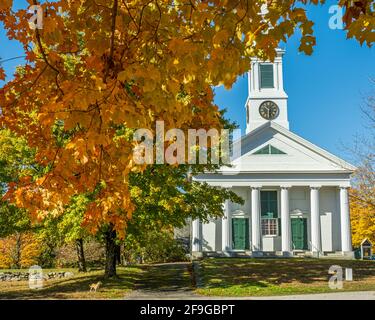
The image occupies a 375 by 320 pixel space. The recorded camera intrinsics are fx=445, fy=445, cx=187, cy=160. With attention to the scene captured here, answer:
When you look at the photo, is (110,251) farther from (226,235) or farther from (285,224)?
(285,224)

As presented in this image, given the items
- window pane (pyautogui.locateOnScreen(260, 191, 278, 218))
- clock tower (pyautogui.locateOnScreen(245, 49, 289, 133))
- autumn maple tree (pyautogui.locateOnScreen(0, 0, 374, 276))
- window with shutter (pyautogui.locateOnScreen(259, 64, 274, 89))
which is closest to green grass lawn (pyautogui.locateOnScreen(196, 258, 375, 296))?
autumn maple tree (pyautogui.locateOnScreen(0, 0, 374, 276))

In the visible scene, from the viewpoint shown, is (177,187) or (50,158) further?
(177,187)

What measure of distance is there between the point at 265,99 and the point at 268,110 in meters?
1.12

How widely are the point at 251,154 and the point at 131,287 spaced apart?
2407 centimetres

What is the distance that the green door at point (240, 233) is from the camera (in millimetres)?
37031

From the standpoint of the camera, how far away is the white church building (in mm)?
36750

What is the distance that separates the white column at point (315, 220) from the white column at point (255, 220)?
14.9 feet

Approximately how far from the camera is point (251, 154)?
127 feet

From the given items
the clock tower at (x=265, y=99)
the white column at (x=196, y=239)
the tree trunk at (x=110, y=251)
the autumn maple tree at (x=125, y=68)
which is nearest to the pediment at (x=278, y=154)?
the clock tower at (x=265, y=99)

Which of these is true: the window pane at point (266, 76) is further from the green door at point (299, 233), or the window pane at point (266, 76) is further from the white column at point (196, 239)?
the white column at point (196, 239)

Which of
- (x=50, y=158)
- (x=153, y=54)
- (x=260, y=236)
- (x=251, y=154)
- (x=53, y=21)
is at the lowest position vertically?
(x=260, y=236)

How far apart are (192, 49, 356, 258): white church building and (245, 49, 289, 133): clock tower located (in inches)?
185

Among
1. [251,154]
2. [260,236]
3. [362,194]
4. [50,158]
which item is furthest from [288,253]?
[50,158]

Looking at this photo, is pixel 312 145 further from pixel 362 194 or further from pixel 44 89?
pixel 44 89
